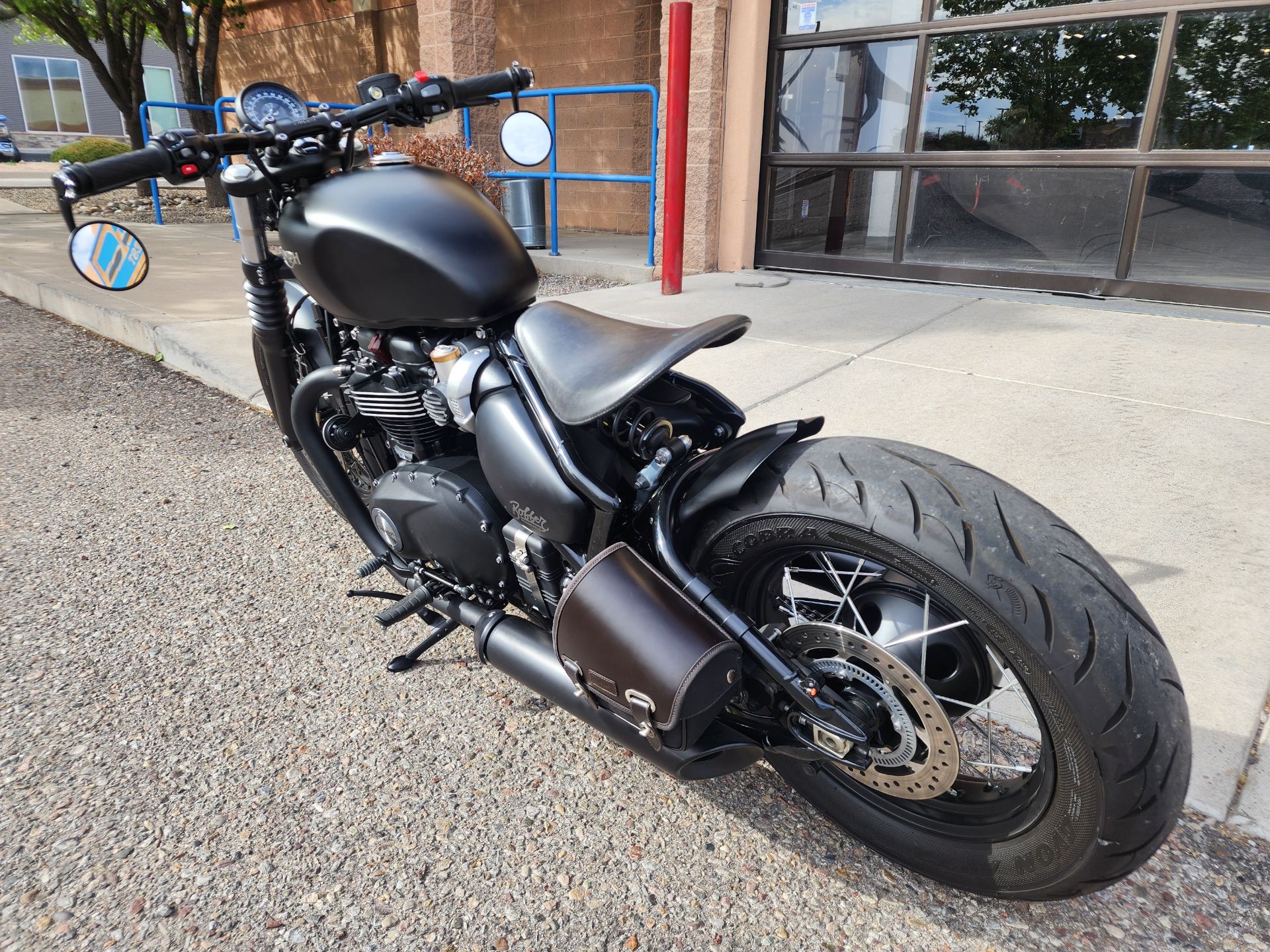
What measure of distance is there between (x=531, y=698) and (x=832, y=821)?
0.83 metres

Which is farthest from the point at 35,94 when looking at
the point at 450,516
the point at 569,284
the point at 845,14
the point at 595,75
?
the point at 450,516

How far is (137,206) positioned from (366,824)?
48.4ft

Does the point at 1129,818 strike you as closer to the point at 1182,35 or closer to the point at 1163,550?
the point at 1163,550

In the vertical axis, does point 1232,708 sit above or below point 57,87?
below

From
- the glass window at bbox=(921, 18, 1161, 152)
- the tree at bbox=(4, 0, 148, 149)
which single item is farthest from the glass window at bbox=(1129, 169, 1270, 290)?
the tree at bbox=(4, 0, 148, 149)

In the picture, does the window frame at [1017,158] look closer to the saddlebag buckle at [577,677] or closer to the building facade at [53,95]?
the saddlebag buckle at [577,677]

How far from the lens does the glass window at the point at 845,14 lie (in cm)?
637

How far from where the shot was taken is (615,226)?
11125mm

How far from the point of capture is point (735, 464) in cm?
158

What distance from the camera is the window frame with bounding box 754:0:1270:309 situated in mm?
5379

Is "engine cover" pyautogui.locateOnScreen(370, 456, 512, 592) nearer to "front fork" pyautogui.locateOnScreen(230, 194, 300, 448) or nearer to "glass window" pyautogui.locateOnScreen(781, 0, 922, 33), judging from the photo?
"front fork" pyautogui.locateOnScreen(230, 194, 300, 448)

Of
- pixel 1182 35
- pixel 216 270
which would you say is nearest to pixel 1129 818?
pixel 1182 35

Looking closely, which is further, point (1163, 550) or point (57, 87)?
point (57, 87)

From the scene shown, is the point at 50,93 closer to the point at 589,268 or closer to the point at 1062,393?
the point at 589,268
